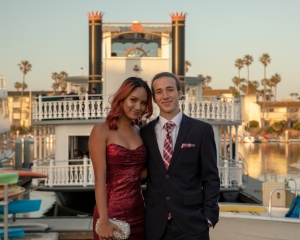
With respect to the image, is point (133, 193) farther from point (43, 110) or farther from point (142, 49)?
point (142, 49)

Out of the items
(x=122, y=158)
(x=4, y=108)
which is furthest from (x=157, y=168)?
(x=4, y=108)

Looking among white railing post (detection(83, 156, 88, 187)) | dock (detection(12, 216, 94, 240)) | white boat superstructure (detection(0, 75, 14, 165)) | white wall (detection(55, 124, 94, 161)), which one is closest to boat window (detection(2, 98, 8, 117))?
white boat superstructure (detection(0, 75, 14, 165))

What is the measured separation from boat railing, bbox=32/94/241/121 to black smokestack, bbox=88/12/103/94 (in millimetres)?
1890

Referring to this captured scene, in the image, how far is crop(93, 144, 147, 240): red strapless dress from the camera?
3.88m

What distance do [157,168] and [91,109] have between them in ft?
41.1

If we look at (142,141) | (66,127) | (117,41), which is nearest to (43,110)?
(66,127)

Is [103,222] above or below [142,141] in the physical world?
below

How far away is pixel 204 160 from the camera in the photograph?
393cm

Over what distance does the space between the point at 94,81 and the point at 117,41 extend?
2496mm

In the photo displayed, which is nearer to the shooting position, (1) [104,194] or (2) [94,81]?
(1) [104,194]

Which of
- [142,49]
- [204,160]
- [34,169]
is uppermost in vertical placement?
[142,49]

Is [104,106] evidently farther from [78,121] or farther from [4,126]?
[4,126]

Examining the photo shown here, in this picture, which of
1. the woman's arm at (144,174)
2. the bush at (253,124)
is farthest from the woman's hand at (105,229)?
the bush at (253,124)

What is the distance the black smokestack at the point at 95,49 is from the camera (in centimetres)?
1938
